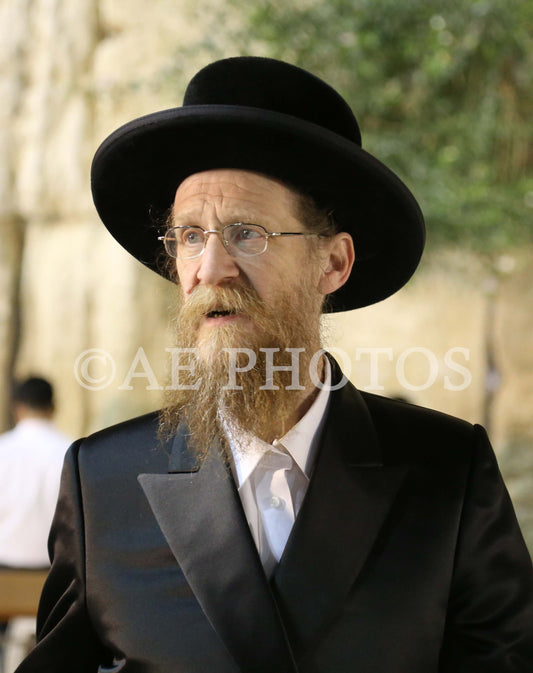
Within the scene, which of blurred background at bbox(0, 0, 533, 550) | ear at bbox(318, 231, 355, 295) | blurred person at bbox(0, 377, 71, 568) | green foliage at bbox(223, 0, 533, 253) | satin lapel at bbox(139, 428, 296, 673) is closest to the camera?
satin lapel at bbox(139, 428, 296, 673)

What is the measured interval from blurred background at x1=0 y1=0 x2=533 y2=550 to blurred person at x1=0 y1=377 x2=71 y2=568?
3350 millimetres

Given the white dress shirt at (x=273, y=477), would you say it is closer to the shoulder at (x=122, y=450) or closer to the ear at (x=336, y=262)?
the shoulder at (x=122, y=450)

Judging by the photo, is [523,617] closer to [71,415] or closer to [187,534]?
[187,534]

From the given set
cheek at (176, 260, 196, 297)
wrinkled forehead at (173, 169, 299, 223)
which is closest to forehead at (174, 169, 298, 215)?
wrinkled forehead at (173, 169, 299, 223)

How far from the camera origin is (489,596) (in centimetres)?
129

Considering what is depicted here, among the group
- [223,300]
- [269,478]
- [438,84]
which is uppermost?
[438,84]

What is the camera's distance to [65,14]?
28.1 ft

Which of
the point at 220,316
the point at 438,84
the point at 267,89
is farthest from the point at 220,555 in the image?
the point at 438,84

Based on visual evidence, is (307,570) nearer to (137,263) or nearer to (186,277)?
(186,277)

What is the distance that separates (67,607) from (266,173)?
81 centimetres

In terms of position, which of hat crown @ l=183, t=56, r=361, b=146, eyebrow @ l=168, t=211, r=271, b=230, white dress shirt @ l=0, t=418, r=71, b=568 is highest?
hat crown @ l=183, t=56, r=361, b=146

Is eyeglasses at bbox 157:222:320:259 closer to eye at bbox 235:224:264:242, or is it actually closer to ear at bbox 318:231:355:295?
eye at bbox 235:224:264:242

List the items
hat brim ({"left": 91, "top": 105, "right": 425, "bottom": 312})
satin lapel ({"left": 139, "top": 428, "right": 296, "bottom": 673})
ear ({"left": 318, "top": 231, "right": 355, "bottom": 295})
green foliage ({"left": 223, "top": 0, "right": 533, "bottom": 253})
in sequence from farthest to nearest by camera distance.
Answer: green foliage ({"left": 223, "top": 0, "right": 533, "bottom": 253})
ear ({"left": 318, "top": 231, "right": 355, "bottom": 295})
hat brim ({"left": 91, "top": 105, "right": 425, "bottom": 312})
satin lapel ({"left": 139, "top": 428, "right": 296, "bottom": 673})

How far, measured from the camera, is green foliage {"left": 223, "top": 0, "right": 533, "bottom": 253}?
6.21 meters
